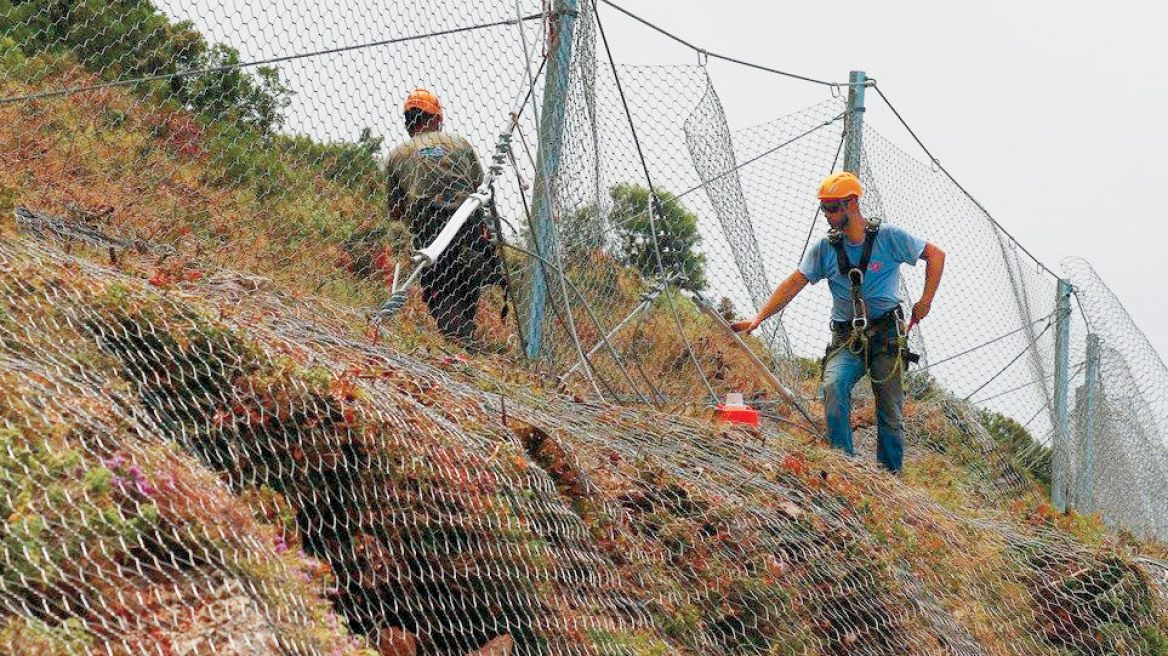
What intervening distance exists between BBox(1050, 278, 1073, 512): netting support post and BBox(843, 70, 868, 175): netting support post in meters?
1.71

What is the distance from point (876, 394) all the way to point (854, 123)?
1824 mm

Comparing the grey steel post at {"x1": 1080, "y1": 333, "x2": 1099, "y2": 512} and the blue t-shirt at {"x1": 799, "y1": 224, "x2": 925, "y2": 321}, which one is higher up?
the grey steel post at {"x1": 1080, "y1": 333, "x2": 1099, "y2": 512}

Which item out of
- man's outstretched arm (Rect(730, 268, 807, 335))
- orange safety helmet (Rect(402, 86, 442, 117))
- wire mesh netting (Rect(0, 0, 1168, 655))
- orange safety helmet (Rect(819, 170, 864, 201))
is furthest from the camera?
man's outstretched arm (Rect(730, 268, 807, 335))

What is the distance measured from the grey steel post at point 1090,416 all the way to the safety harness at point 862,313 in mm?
2151

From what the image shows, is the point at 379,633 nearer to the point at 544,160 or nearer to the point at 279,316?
the point at 279,316

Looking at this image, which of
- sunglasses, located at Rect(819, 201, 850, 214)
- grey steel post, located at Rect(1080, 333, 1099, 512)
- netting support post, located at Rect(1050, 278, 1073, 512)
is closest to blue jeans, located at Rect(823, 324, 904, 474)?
sunglasses, located at Rect(819, 201, 850, 214)

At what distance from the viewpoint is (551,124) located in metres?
6.79

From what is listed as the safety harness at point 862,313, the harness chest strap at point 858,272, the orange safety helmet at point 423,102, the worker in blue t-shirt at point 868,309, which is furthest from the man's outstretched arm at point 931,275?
the orange safety helmet at point 423,102

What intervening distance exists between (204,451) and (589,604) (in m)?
1.14

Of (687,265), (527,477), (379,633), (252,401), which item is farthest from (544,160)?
(379,633)

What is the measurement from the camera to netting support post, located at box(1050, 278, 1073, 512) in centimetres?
882

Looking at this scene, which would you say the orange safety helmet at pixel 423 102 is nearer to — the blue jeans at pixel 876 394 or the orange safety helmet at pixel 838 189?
the orange safety helmet at pixel 838 189

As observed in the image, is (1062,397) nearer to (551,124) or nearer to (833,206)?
(833,206)

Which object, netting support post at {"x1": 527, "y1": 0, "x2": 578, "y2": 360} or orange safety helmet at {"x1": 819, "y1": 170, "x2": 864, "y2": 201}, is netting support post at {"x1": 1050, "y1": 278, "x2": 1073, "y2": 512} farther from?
netting support post at {"x1": 527, "y1": 0, "x2": 578, "y2": 360}
